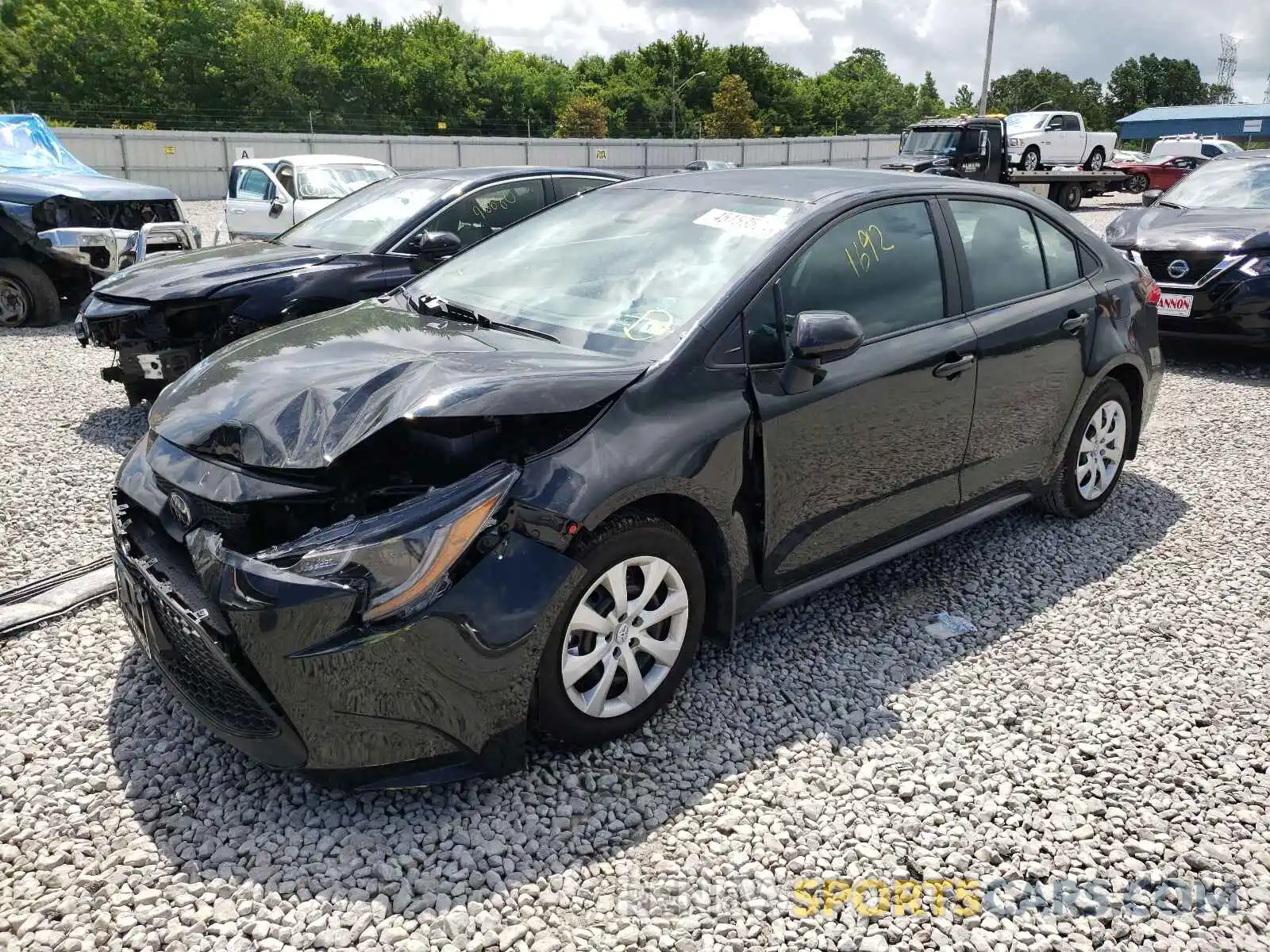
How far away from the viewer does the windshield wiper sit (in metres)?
3.32

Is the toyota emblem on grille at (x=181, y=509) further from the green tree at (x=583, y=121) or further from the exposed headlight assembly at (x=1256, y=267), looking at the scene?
the green tree at (x=583, y=121)

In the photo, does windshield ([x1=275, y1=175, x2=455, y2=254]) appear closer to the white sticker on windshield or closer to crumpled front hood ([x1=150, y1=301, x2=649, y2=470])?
crumpled front hood ([x1=150, y1=301, x2=649, y2=470])

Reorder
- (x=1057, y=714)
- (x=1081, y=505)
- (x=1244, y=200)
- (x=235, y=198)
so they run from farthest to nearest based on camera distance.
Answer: (x=235, y=198), (x=1244, y=200), (x=1081, y=505), (x=1057, y=714)

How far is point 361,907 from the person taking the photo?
2.39 metres

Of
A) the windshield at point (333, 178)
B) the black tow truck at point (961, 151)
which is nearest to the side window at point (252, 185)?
the windshield at point (333, 178)

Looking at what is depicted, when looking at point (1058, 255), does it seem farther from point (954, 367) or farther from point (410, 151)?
point (410, 151)

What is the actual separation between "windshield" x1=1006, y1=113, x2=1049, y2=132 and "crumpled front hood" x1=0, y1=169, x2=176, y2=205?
24.7m

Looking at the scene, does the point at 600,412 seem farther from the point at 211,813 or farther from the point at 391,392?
the point at 211,813

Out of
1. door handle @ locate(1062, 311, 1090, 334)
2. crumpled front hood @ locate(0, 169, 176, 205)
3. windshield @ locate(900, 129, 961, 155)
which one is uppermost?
windshield @ locate(900, 129, 961, 155)

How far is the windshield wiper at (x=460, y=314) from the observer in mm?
3320

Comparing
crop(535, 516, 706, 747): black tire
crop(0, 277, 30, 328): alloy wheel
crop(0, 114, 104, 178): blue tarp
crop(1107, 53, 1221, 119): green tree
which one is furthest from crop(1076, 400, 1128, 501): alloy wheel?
crop(1107, 53, 1221, 119): green tree

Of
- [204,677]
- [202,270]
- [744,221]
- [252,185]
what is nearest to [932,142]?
[252,185]

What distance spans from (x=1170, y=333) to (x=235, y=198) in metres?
11.9

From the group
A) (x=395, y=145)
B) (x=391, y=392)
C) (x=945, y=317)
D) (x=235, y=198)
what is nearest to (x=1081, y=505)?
(x=945, y=317)
